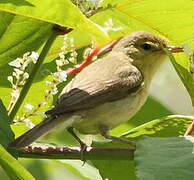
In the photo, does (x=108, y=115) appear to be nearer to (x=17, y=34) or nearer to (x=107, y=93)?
(x=107, y=93)

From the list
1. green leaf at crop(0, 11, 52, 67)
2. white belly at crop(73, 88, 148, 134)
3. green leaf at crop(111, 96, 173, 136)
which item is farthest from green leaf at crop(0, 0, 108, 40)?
white belly at crop(73, 88, 148, 134)

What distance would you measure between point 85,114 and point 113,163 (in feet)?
1.92

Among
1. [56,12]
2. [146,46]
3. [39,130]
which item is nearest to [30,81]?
[39,130]

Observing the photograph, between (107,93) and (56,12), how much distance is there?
4.31 ft

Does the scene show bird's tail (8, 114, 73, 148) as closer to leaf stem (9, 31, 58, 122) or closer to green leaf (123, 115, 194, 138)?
leaf stem (9, 31, 58, 122)

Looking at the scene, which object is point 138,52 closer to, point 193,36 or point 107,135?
point 107,135

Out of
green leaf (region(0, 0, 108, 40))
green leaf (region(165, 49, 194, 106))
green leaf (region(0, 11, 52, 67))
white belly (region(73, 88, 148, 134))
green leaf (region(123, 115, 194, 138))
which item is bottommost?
white belly (region(73, 88, 148, 134))

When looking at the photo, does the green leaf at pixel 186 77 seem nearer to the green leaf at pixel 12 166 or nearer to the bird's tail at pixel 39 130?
the bird's tail at pixel 39 130

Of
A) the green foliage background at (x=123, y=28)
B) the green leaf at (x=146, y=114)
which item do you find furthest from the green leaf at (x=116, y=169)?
the green leaf at (x=146, y=114)

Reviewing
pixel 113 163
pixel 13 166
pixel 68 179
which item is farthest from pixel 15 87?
pixel 68 179

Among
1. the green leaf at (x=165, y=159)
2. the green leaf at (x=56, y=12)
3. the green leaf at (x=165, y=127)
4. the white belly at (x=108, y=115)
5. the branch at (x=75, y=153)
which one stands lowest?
the white belly at (x=108, y=115)

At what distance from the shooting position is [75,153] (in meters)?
2.09

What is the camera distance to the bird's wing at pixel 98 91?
269 centimetres

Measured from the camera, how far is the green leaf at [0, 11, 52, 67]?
236 centimetres
